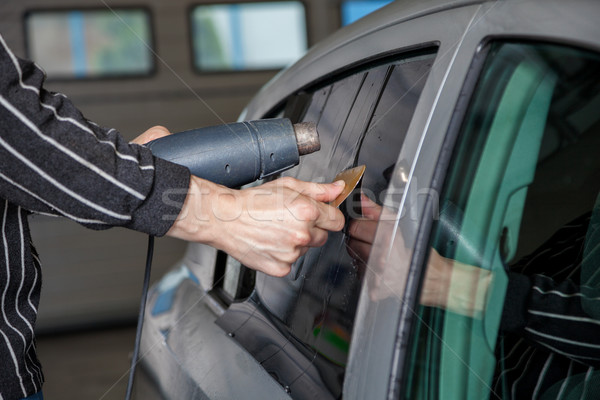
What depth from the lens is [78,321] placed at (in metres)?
4.71

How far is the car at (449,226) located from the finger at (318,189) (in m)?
0.05

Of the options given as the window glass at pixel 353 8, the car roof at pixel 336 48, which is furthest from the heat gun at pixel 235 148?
the window glass at pixel 353 8

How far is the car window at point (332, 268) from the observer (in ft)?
3.19

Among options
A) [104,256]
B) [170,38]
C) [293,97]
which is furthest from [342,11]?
[293,97]

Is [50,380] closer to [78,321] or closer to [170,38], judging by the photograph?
[78,321]

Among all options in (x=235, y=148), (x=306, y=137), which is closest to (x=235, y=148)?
(x=235, y=148)

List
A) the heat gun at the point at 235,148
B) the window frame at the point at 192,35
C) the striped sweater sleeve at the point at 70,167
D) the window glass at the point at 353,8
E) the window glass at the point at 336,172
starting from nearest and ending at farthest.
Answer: the striped sweater sleeve at the point at 70,167, the window glass at the point at 336,172, the heat gun at the point at 235,148, the window frame at the point at 192,35, the window glass at the point at 353,8

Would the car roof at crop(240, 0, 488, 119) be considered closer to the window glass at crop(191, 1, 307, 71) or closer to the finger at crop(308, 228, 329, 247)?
the finger at crop(308, 228, 329, 247)

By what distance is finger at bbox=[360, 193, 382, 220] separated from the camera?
976 mm

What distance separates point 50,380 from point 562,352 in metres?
3.77

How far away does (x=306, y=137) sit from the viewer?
1141 millimetres

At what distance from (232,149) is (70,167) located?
315 mm

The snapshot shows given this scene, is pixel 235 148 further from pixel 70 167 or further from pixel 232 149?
pixel 70 167

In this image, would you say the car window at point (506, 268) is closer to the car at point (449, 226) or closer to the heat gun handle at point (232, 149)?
the car at point (449, 226)
